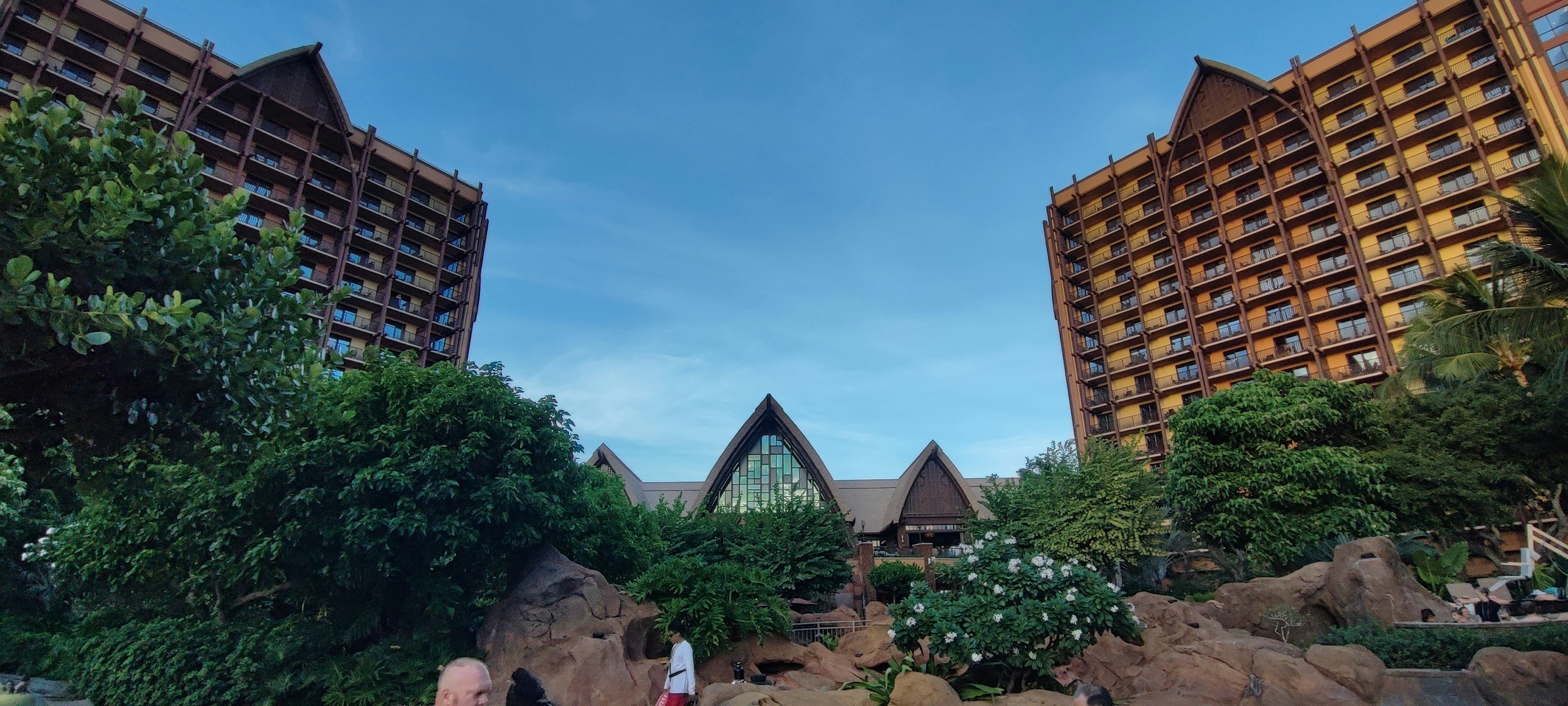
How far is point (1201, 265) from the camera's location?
47281mm

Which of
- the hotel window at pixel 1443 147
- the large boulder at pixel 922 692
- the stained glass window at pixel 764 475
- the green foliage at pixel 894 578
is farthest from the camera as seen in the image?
the stained glass window at pixel 764 475

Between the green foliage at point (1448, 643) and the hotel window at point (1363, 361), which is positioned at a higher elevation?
the hotel window at point (1363, 361)

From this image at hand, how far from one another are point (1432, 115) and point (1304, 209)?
7.20 m

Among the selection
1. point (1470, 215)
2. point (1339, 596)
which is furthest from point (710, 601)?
point (1470, 215)

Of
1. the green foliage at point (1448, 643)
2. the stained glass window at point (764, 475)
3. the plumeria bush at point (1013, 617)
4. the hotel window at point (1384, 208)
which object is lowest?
the green foliage at point (1448, 643)

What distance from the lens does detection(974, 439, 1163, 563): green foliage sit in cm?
2492

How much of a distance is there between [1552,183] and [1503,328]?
6.72 feet

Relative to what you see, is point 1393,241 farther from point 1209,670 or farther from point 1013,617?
point 1013,617

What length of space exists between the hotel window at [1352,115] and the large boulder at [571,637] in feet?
157

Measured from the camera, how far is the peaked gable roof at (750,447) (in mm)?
40438

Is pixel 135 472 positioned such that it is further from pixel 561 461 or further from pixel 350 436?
pixel 561 461

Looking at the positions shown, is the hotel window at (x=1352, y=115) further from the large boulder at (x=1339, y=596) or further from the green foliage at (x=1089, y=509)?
the large boulder at (x=1339, y=596)

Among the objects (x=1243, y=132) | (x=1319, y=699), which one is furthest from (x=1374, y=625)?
(x=1243, y=132)

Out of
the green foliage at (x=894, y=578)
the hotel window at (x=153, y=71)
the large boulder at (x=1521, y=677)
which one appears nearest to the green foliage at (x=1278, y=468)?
the green foliage at (x=894, y=578)
